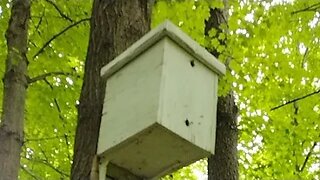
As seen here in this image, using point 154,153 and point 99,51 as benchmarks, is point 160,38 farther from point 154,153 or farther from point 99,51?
point 99,51

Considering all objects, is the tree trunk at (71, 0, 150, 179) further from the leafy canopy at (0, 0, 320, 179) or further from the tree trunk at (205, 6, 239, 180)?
the tree trunk at (205, 6, 239, 180)

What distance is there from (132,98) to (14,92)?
3.01 meters

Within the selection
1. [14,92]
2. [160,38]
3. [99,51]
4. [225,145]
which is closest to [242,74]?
[225,145]

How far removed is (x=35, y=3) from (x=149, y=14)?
Answer: 12.2 feet

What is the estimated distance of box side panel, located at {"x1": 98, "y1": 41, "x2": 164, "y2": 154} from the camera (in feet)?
6.77

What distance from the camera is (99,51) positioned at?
275 cm

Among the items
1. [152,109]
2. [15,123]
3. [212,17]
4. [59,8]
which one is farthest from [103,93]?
[59,8]

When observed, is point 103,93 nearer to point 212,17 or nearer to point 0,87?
point 212,17

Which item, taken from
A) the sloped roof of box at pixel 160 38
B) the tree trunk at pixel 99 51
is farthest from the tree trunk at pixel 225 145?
the sloped roof of box at pixel 160 38

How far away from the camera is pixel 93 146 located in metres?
2.42

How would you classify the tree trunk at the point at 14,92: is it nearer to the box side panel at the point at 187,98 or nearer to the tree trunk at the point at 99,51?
the tree trunk at the point at 99,51

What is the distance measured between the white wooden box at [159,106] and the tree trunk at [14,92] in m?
2.55

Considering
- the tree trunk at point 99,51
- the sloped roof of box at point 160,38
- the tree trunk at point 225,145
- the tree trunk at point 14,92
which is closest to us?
the sloped roof of box at point 160,38

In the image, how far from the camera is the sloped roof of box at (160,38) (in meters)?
2.19
